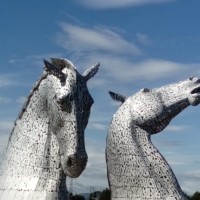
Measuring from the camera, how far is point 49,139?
14.1 feet

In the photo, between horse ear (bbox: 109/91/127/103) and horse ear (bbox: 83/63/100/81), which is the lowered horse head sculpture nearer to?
horse ear (bbox: 109/91/127/103)

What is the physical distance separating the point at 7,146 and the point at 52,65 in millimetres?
826

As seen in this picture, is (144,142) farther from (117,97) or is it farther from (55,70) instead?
(55,70)

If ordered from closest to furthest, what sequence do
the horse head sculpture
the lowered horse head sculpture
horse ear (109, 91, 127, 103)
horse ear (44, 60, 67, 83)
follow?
the horse head sculpture
horse ear (44, 60, 67, 83)
the lowered horse head sculpture
horse ear (109, 91, 127, 103)

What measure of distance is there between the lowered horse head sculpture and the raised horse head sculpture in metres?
2.56

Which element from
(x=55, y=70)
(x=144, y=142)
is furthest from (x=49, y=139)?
(x=144, y=142)

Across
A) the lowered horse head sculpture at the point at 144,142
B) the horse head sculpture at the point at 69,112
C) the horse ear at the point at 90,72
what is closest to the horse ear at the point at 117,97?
the lowered horse head sculpture at the point at 144,142

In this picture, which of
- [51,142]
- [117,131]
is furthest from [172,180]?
[51,142]

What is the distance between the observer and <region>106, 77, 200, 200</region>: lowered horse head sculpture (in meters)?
6.68

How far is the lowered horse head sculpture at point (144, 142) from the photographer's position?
21.9ft

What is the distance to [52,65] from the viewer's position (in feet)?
14.0

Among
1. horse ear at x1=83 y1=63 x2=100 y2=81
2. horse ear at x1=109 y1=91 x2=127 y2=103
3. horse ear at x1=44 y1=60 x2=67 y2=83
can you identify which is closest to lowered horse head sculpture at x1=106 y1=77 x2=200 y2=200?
horse ear at x1=109 y1=91 x2=127 y2=103

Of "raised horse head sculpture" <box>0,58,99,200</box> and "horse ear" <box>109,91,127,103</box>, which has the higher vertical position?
"horse ear" <box>109,91,127,103</box>

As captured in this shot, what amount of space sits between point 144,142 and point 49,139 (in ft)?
9.48
